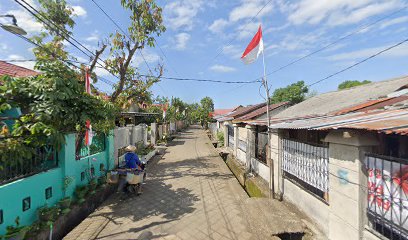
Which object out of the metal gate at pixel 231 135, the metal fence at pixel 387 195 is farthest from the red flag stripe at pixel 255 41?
the metal gate at pixel 231 135

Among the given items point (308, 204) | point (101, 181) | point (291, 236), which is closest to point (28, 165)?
point (101, 181)

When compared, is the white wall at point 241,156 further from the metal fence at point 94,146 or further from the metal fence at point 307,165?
the metal fence at point 94,146

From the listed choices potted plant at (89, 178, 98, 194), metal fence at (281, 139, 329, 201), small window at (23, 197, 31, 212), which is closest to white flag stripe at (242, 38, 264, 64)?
metal fence at (281, 139, 329, 201)

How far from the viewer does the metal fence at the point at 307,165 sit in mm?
4531

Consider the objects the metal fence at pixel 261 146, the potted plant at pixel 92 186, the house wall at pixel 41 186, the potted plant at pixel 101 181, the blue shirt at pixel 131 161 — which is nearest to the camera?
the house wall at pixel 41 186

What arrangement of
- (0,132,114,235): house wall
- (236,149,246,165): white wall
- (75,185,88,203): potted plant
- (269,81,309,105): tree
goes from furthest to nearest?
(269,81,309,105): tree → (236,149,246,165): white wall → (75,185,88,203): potted plant → (0,132,114,235): house wall

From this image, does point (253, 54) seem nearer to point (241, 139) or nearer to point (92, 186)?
point (241, 139)

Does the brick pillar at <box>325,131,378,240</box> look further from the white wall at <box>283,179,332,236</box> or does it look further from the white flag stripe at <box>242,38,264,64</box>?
the white flag stripe at <box>242,38,264,64</box>

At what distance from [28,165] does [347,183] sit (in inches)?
243

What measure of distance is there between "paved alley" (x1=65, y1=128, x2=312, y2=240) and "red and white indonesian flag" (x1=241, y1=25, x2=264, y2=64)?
15.3ft

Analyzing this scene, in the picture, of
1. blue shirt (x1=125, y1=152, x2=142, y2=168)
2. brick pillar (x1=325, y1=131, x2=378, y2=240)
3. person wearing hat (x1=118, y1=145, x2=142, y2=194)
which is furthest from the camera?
blue shirt (x1=125, y1=152, x2=142, y2=168)

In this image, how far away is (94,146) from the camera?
7.67 meters

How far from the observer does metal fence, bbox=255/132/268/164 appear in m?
8.52

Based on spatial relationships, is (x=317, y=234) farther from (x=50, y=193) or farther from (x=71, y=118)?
(x=50, y=193)
